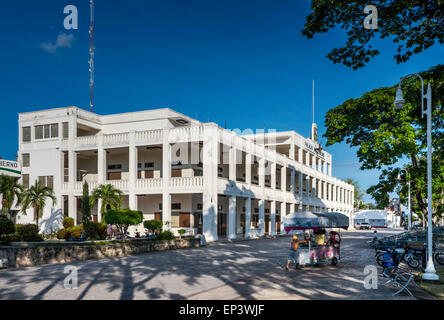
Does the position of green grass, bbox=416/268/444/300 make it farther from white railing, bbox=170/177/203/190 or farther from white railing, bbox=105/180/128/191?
white railing, bbox=105/180/128/191

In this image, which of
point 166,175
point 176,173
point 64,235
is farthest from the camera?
point 176,173

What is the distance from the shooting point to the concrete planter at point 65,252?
1762cm

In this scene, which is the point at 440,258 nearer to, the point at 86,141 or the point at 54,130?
the point at 86,141

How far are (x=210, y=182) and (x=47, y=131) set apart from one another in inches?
759

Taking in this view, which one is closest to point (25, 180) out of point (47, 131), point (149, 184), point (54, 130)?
point (47, 131)

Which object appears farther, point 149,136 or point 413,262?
point 149,136

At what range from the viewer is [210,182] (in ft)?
112

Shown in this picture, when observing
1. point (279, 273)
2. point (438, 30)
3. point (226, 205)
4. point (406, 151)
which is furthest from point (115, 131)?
point (438, 30)

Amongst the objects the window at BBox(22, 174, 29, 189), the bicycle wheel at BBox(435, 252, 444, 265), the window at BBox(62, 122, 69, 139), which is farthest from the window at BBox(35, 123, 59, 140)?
the bicycle wheel at BBox(435, 252, 444, 265)

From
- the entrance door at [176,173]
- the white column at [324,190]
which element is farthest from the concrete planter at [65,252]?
the white column at [324,190]

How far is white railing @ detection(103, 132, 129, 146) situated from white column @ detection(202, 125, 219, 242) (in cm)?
872

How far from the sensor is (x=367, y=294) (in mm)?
11320

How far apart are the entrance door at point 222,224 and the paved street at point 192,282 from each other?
76.8ft

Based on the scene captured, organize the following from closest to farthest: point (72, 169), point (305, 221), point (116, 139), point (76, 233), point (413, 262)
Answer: point (413, 262) < point (305, 221) < point (76, 233) < point (116, 139) < point (72, 169)
